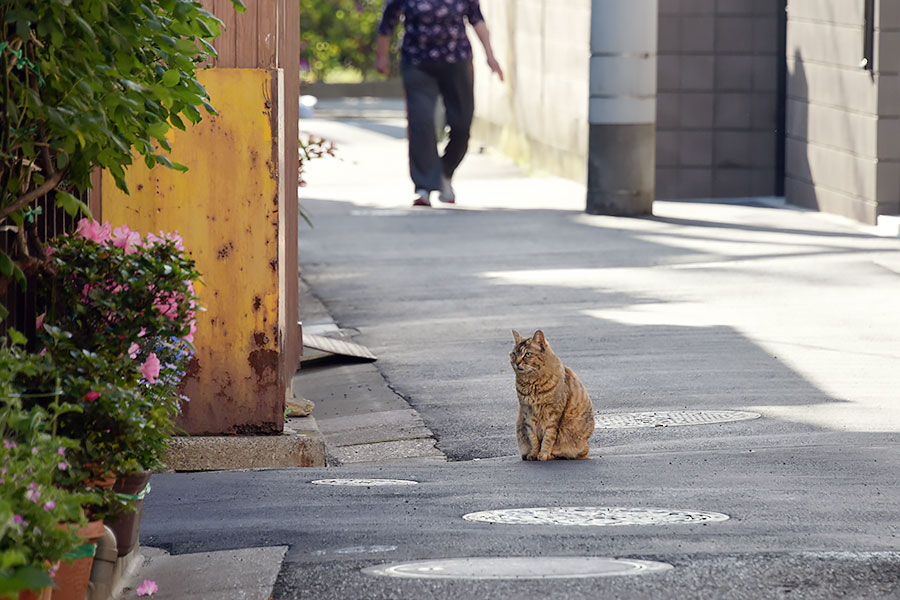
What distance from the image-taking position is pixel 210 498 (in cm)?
522

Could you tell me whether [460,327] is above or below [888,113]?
below

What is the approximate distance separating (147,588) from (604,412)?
11.5 ft

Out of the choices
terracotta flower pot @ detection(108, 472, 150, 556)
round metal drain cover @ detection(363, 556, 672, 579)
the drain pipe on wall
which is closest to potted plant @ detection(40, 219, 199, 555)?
terracotta flower pot @ detection(108, 472, 150, 556)

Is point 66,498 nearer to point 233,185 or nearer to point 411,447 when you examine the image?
point 233,185

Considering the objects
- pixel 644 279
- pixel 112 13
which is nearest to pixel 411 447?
pixel 112 13

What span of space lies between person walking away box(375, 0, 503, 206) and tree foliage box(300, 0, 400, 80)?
16436 mm

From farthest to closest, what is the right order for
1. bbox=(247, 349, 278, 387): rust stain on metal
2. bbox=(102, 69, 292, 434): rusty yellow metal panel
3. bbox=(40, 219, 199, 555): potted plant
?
bbox=(247, 349, 278, 387): rust stain on metal < bbox=(102, 69, 292, 434): rusty yellow metal panel < bbox=(40, 219, 199, 555): potted plant

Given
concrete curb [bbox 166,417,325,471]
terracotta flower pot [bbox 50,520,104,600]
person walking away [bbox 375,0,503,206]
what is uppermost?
person walking away [bbox 375,0,503,206]

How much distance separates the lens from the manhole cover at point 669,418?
6891mm

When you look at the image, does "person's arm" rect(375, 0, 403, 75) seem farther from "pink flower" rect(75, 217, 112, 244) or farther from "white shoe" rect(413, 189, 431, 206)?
"pink flower" rect(75, 217, 112, 244)

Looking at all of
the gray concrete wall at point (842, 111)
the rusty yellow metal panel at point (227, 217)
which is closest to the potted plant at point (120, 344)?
the rusty yellow metal panel at point (227, 217)

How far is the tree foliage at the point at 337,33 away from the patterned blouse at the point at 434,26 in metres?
16.8

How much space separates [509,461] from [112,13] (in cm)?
293

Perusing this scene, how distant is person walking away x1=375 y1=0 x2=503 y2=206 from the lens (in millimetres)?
14328
